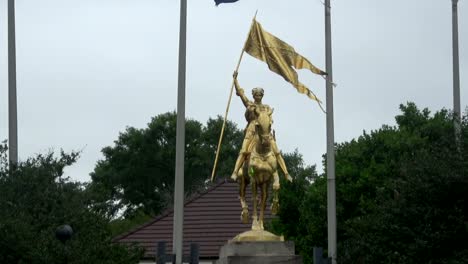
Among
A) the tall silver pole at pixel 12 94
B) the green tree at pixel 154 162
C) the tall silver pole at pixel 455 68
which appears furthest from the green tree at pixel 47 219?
the green tree at pixel 154 162

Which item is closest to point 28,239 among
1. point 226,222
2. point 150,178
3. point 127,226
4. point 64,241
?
point 64,241

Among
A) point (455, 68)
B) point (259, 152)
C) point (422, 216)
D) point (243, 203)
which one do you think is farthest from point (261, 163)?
point (455, 68)

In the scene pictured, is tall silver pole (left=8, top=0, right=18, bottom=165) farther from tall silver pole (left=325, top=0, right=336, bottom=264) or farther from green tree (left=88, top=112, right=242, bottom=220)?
green tree (left=88, top=112, right=242, bottom=220)

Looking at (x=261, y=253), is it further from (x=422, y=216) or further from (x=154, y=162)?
(x=154, y=162)

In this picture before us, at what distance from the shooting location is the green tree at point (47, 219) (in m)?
35.2

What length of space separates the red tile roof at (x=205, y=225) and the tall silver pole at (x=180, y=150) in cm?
2569

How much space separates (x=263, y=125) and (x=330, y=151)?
5.21 meters

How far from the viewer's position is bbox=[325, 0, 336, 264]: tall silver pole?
36.9m

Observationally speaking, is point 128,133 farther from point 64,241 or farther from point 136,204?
point 64,241

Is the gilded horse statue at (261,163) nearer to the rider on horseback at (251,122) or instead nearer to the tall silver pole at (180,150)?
the rider on horseback at (251,122)

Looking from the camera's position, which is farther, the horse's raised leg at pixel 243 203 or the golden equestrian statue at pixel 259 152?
the horse's raised leg at pixel 243 203

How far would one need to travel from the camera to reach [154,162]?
9994 cm

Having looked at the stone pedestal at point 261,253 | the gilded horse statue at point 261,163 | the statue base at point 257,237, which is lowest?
the stone pedestal at point 261,253

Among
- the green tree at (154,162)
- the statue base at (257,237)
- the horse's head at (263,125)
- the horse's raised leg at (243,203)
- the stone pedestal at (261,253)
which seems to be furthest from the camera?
the green tree at (154,162)
